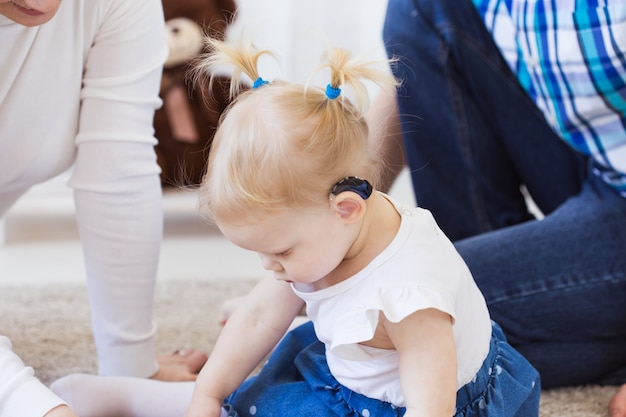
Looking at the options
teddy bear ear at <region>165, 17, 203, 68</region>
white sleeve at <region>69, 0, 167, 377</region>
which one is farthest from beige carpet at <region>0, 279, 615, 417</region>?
teddy bear ear at <region>165, 17, 203, 68</region>

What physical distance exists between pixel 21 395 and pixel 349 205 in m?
0.35

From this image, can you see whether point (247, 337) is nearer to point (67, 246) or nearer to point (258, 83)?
point (258, 83)

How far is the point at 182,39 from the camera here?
2.00 meters

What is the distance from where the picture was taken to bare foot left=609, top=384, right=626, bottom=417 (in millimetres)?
971

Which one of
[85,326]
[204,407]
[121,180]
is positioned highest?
[121,180]

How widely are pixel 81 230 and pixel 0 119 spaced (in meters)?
0.17

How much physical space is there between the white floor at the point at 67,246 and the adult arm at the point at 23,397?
33.2 inches

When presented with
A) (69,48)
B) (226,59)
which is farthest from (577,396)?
(69,48)

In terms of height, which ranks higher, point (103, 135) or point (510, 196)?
point (103, 135)

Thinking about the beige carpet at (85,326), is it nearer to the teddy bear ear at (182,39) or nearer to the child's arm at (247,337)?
the child's arm at (247,337)

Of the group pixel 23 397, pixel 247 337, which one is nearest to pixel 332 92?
pixel 247 337

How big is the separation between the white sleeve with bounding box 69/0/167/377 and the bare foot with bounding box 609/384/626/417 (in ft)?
1.88

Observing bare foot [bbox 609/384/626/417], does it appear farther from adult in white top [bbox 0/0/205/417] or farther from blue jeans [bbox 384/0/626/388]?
adult in white top [bbox 0/0/205/417]

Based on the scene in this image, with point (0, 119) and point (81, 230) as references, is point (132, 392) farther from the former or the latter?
point (0, 119)
